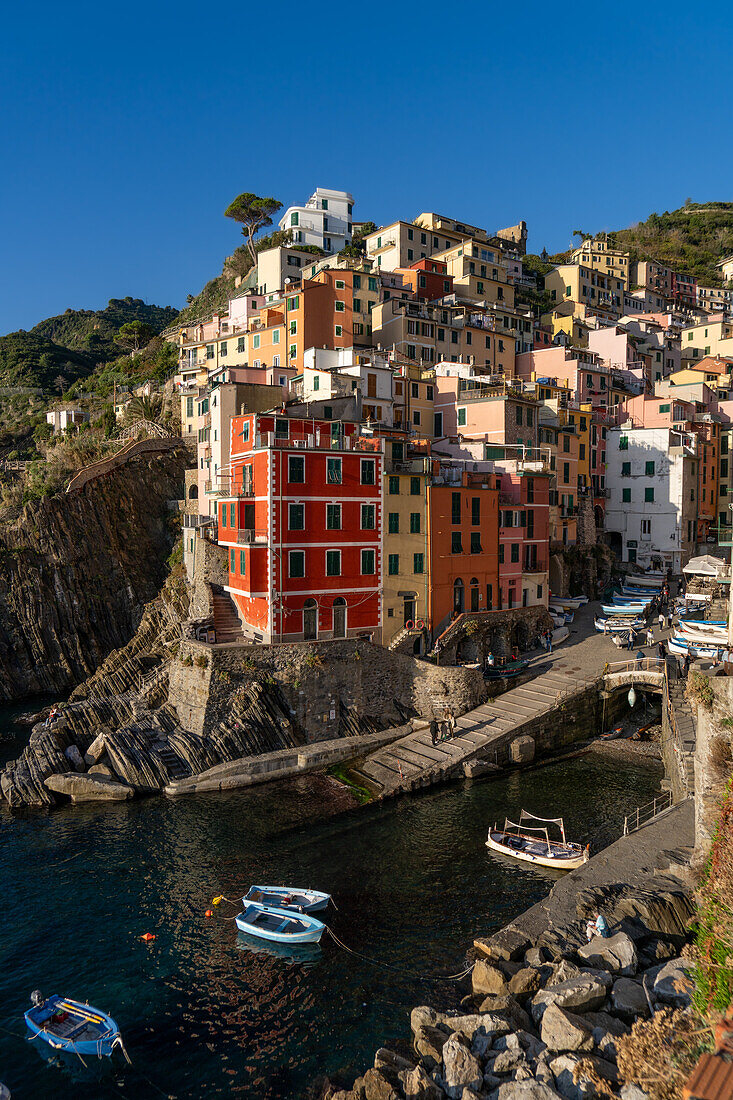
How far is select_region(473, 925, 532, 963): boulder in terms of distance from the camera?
20266 millimetres

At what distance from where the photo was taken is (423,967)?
69.6 ft

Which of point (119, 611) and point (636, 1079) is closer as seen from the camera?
point (636, 1079)

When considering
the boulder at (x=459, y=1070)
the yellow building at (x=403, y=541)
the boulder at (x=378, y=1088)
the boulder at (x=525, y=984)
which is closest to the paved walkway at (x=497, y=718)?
the yellow building at (x=403, y=541)

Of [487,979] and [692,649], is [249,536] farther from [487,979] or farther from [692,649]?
[692,649]

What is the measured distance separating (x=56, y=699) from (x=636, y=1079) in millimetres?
52632

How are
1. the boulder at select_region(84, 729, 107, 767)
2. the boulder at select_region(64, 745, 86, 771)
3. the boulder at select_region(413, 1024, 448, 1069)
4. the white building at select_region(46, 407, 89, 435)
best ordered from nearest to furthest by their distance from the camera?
the boulder at select_region(413, 1024, 448, 1069), the boulder at select_region(64, 745, 86, 771), the boulder at select_region(84, 729, 107, 767), the white building at select_region(46, 407, 89, 435)

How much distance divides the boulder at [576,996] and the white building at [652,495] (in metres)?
54.2

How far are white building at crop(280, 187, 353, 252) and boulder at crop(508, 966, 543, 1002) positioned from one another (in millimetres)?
95426

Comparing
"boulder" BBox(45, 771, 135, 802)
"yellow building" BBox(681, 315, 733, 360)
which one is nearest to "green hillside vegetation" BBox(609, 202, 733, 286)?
"yellow building" BBox(681, 315, 733, 360)

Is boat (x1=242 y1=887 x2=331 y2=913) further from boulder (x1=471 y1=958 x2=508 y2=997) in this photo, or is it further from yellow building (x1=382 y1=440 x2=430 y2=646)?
yellow building (x1=382 y1=440 x2=430 y2=646)

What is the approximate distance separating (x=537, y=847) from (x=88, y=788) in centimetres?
2275

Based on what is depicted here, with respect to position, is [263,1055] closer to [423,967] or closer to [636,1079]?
[423,967]

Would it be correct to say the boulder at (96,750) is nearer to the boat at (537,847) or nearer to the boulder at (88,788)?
the boulder at (88,788)

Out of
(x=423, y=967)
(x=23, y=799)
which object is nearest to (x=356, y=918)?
(x=423, y=967)
